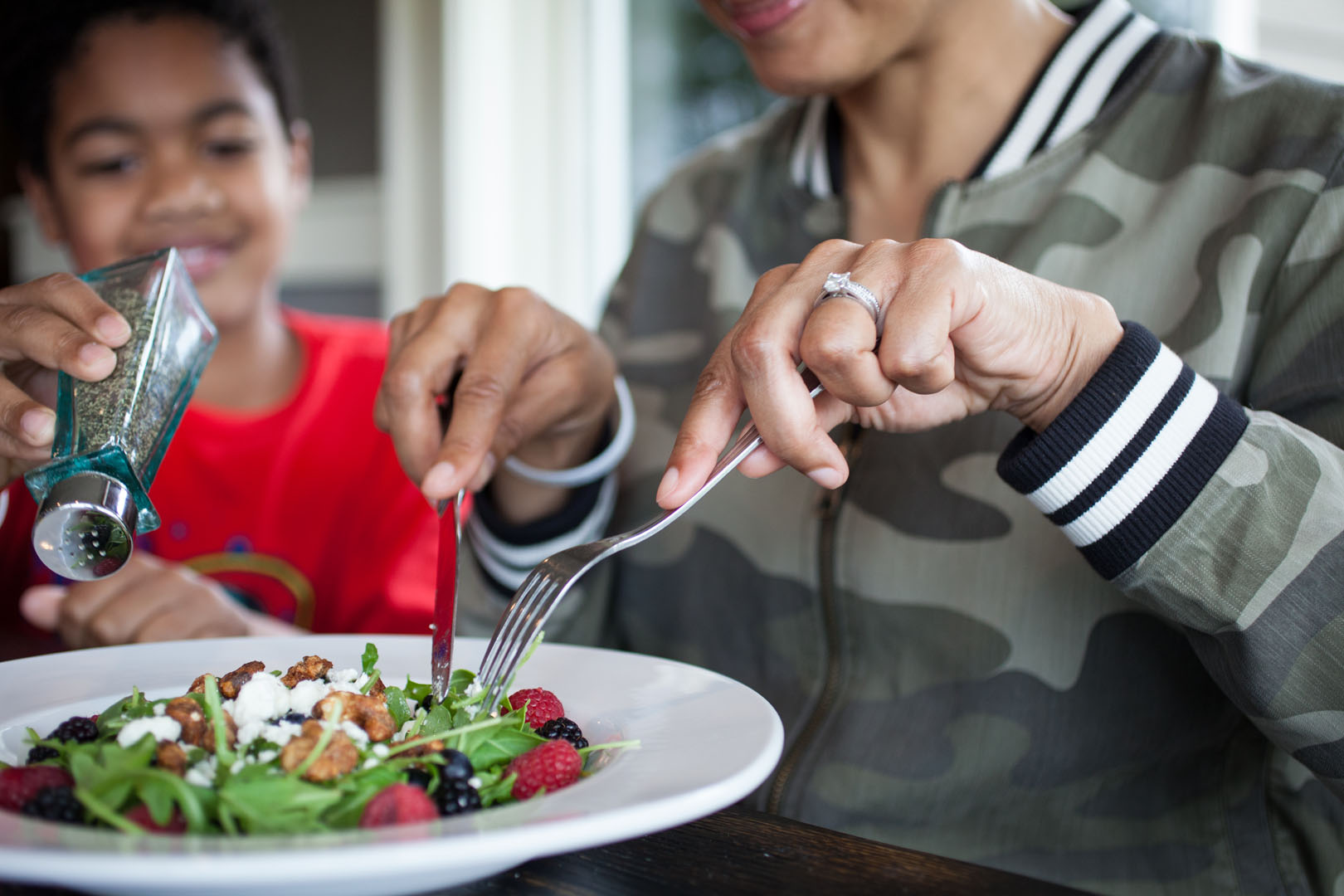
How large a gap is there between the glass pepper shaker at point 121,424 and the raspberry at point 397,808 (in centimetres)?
31

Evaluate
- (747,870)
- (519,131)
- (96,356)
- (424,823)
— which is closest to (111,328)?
(96,356)

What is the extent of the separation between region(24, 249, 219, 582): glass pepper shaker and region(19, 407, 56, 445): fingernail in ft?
0.06

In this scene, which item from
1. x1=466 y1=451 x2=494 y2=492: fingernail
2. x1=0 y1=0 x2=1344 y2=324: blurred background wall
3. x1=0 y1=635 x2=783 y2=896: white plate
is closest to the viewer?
x1=0 y1=635 x2=783 y2=896: white plate

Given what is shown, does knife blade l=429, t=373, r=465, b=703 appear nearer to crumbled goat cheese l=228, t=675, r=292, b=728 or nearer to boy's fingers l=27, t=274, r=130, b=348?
crumbled goat cheese l=228, t=675, r=292, b=728

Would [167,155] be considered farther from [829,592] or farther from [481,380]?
[829,592]

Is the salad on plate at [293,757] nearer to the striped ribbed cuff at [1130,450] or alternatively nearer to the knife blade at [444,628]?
the knife blade at [444,628]

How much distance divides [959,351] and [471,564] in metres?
0.82

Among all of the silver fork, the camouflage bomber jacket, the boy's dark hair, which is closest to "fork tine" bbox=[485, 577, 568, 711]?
the silver fork

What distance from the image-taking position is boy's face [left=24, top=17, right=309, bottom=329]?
5.47 ft

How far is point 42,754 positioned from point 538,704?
297 millimetres

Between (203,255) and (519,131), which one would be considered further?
(519,131)

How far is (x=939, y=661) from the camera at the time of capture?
42.1 inches

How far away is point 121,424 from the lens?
777 millimetres

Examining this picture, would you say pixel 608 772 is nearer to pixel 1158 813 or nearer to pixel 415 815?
pixel 415 815
